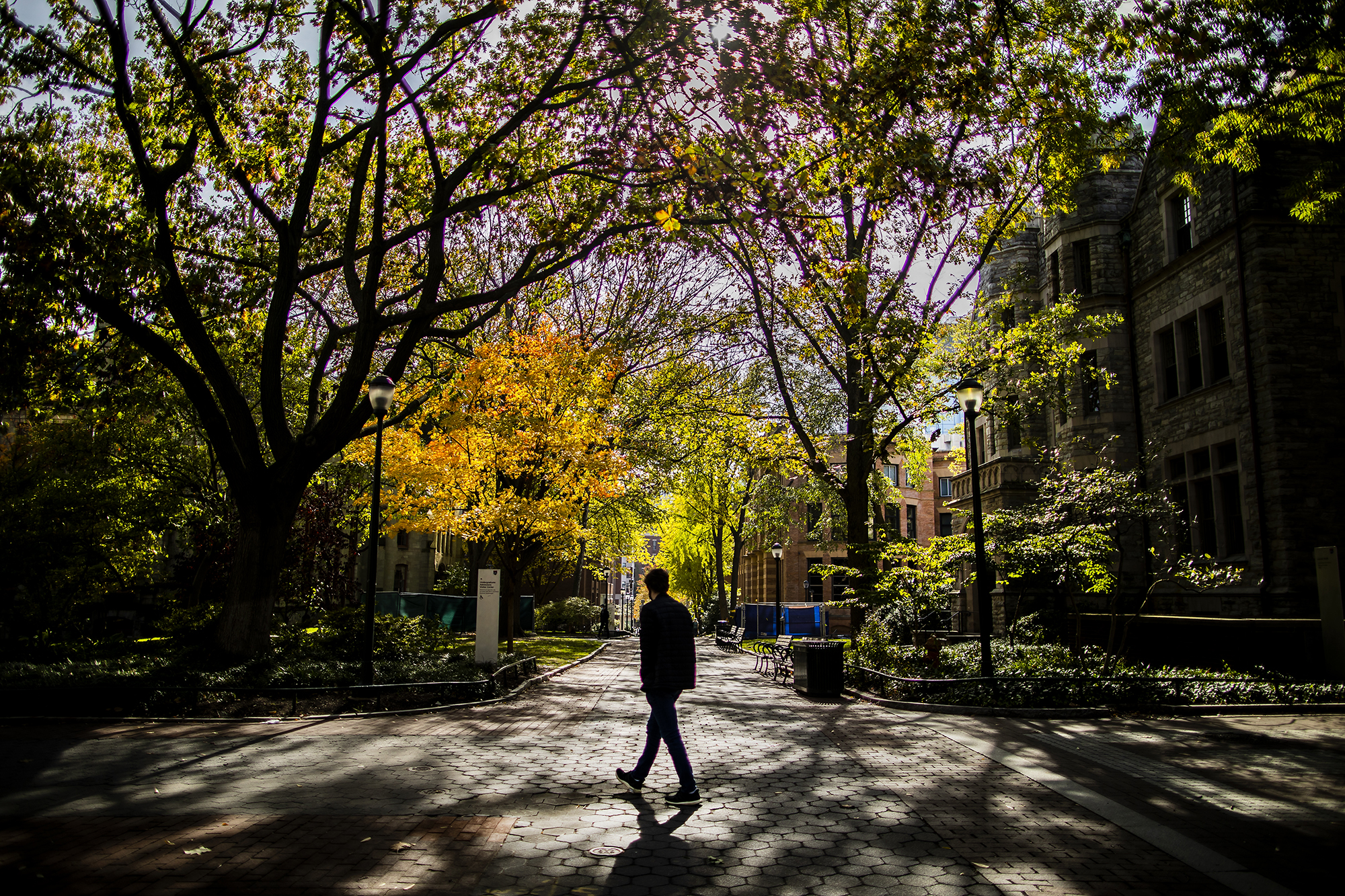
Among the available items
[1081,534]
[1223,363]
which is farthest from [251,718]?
[1223,363]

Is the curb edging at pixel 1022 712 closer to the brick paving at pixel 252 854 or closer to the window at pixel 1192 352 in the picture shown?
the brick paving at pixel 252 854

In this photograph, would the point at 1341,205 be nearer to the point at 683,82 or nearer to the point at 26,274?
the point at 683,82

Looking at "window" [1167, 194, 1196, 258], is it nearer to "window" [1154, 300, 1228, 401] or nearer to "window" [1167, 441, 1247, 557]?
"window" [1154, 300, 1228, 401]

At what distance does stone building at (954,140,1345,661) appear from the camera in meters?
17.7

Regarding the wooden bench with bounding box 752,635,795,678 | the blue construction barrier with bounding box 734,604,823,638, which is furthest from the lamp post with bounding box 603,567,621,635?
the wooden bench with bounding box 752,635,795,678

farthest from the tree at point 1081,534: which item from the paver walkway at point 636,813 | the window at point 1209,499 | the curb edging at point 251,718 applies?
the curb edging at point 251,718

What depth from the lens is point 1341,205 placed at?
12.4 meters

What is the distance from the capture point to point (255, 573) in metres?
14.6

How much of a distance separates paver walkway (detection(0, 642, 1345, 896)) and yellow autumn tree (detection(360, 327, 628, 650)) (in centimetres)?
944

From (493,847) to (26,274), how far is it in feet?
32.4

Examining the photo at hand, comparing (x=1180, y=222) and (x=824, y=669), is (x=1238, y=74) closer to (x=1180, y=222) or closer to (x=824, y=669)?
(x=824, y=669)

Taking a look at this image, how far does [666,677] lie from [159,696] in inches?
337

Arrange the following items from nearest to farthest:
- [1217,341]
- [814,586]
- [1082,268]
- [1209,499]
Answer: [1217,341]
[1209,499]
[1082,268]
[814,586]

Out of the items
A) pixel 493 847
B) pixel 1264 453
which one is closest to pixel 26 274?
pixel 493 847
